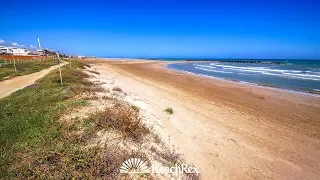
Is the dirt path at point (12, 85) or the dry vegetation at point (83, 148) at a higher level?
the dry vegetation at point (83, 148)

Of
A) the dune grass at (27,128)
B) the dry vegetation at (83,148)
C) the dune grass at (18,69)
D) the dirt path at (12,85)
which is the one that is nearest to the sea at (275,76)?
the dry vegetation at (83,148)

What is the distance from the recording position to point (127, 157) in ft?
14.3

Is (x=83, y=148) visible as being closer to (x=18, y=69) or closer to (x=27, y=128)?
(x=27, y=128)

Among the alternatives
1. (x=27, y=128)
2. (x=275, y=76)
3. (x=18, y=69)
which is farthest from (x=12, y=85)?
(x=275, y=76)

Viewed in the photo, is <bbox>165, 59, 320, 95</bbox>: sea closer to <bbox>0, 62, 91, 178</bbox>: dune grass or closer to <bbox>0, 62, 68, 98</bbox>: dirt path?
<bbox>0, 62, 91, 178</bbox>: dune grass

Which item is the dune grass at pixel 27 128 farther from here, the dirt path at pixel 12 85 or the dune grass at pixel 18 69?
the dune grass at pixel 18 69

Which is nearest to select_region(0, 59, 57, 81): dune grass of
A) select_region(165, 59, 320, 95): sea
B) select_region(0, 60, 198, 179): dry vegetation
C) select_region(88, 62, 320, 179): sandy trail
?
select_region(0, 60, 198, 179): dry vegetation

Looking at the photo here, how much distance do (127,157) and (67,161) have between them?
1.14m

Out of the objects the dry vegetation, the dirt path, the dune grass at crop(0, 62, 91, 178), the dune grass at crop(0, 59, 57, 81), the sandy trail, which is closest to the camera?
the dry vegetation

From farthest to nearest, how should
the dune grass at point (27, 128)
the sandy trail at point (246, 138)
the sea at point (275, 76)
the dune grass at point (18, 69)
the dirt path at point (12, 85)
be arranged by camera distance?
the dune grass at point (18, 69)
the sea at point (275, 76)
the dirt path at point (12, 85)
the sandy trail at point (246, 138)
the dune grass at point (27, 128)

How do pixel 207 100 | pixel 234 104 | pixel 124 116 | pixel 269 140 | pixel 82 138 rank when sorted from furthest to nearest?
pixel 207 100, pixel 234 104, pixel 269 140, pixel 124 116, pixel 82 138

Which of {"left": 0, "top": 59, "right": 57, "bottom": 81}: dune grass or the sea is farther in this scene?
{"left": 0, "top": 59, "right": 57, "bottom": 81}: dune grass

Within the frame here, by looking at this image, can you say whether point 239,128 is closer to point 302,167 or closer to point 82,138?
point 302,167

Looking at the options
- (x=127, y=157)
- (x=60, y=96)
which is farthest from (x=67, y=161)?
(x=60, y=96)
